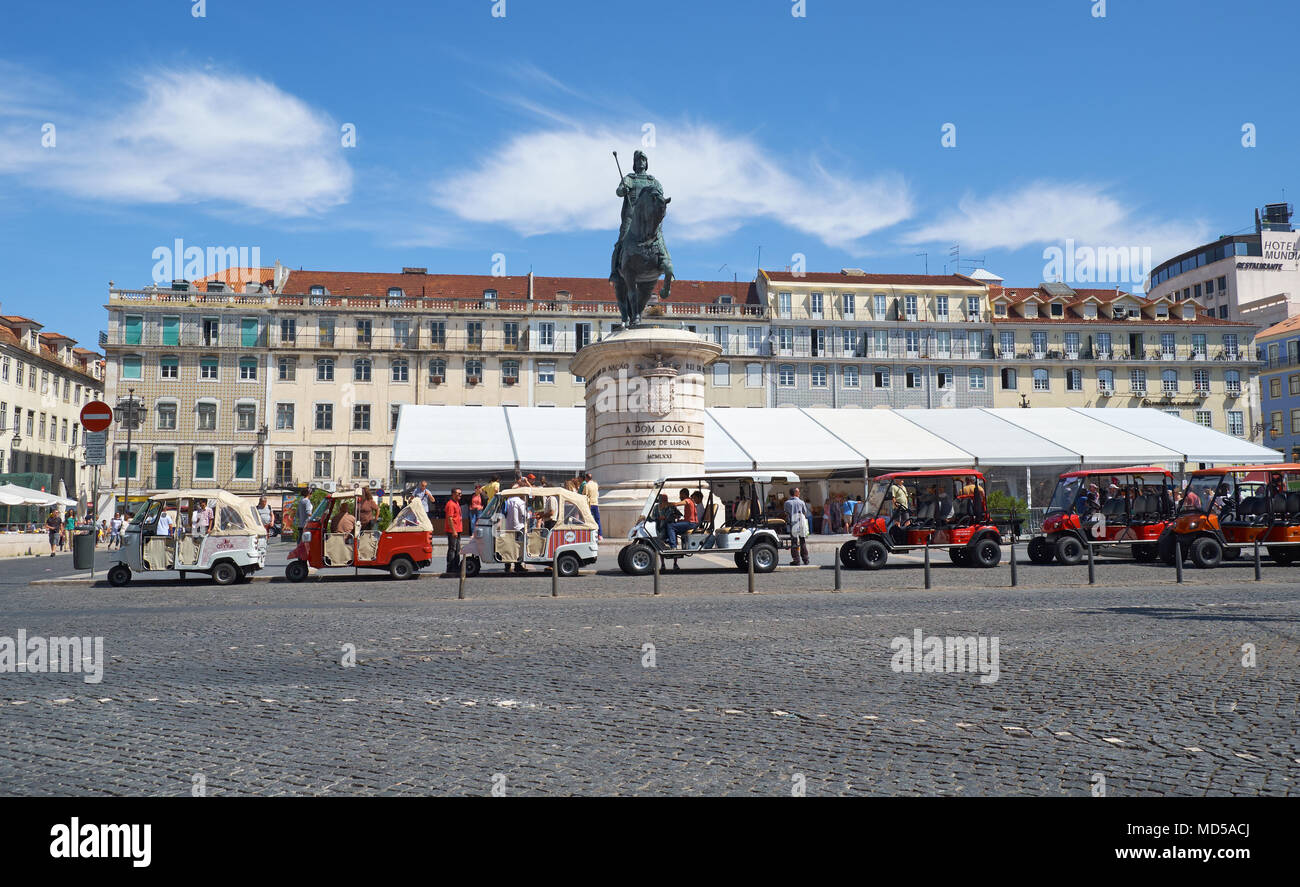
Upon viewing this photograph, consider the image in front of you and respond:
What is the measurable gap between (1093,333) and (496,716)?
74825 millimetres

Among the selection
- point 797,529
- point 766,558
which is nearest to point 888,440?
point 797,529

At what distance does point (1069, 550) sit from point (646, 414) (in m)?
10.3

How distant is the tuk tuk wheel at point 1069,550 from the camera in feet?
67.1

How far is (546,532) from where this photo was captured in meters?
18.4

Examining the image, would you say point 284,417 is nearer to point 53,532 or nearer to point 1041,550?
point 53,532

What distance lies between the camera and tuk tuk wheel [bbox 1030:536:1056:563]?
20.8 meters

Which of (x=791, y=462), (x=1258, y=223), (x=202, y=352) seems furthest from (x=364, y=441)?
(x=1258, y=223)

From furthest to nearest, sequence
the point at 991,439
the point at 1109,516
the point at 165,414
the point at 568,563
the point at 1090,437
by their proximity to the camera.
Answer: the point at 165,414 < the point at 1090,437 < the point at 991,439 < the point at 1109,516 < the point at 568,563

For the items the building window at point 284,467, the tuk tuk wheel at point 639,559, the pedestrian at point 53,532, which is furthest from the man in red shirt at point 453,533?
the building window at point 284,467

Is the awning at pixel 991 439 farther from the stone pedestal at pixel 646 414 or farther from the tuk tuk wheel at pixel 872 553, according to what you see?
the tuk tuk wheel at pixel 872 553
